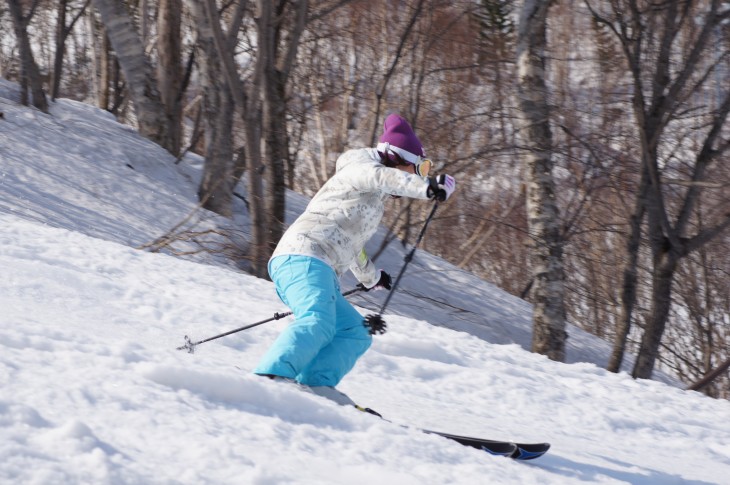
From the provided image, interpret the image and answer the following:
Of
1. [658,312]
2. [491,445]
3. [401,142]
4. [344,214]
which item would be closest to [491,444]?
[491,445]

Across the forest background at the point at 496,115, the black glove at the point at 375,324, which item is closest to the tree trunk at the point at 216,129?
the forest background at the point at 496,115

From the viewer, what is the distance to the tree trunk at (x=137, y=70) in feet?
35.7

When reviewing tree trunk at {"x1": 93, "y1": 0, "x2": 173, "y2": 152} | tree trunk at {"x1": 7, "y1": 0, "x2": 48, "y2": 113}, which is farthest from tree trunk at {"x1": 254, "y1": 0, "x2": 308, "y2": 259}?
tree trunk at {"x1": 7, "y1": 0, "x2": 48, "y2": 113}

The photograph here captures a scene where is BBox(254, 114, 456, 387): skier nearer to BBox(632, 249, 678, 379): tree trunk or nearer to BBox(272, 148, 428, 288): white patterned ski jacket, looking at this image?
BBox(272, 148, 428, 288): white patterned ski jacket

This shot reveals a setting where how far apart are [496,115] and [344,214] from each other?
1007 centimetres

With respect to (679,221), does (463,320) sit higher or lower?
lower

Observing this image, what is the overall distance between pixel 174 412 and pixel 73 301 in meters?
2.36

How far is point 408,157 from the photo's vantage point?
13.6 feet

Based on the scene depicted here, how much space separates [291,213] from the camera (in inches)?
452

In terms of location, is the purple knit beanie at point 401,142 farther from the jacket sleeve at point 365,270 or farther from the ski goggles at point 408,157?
the jacket sleeve at point 365,270

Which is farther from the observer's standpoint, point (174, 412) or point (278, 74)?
point (278, 74)

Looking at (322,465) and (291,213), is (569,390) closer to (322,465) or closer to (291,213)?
(322,465)

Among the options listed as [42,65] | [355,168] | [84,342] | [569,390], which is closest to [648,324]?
[569,390]

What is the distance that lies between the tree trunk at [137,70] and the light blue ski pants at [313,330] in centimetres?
785
